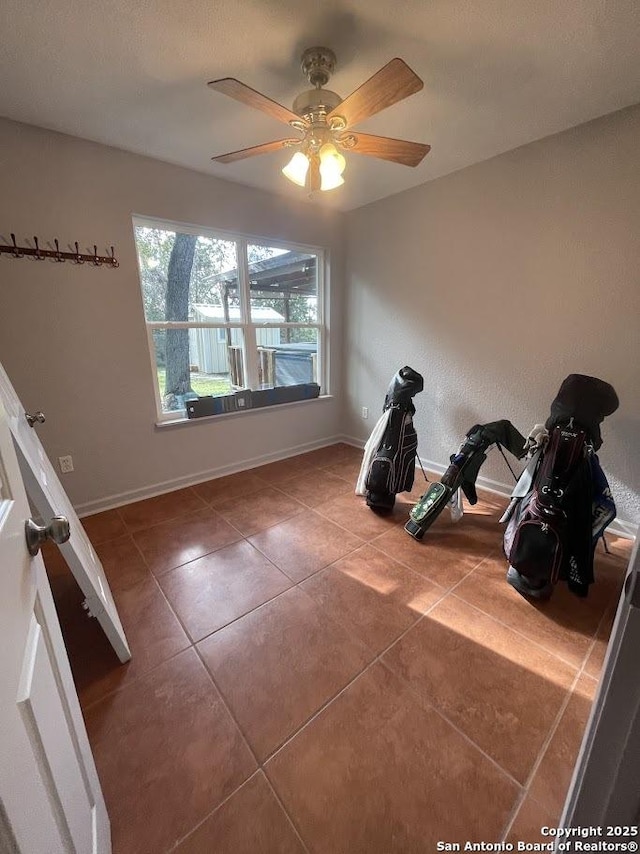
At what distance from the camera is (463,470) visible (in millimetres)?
2143

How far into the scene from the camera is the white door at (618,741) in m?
0.49

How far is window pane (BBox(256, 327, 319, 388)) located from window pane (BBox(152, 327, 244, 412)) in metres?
0.23

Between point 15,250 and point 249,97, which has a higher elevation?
point 249,97

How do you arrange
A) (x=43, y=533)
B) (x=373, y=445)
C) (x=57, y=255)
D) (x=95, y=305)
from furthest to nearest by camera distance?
(x=373, y=445) < (x=95, y=305) < (x=57, y=255) < (x=43, y=533)

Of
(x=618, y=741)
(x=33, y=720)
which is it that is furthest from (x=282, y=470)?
(x=618, y=741)

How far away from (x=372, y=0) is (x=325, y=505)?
2473 millimetres

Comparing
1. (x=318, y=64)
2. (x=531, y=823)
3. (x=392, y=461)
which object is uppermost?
(x=318, y=64)

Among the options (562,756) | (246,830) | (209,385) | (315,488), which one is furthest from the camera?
(209,385)

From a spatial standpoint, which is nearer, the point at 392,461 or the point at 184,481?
the point at 392,461

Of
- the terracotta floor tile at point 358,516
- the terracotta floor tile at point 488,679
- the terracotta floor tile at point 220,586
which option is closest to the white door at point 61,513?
the terracotta floor tile at point 220,586

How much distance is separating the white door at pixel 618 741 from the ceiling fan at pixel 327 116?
1600mm

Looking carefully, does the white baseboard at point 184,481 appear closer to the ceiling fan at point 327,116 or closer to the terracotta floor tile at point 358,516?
the terracotta floor tile at point 358,516

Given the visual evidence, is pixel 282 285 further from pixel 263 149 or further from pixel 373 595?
pixel 373 595

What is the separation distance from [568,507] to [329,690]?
136 centimetres
